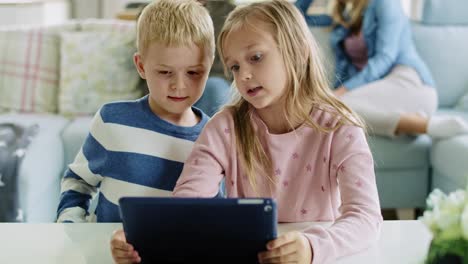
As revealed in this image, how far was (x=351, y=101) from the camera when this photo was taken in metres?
3.05

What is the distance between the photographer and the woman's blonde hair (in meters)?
3.14

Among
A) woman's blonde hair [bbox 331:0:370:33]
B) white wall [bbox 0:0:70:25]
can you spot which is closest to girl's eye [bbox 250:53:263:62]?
woman's blonde hair [bbox 331:0:370:33]

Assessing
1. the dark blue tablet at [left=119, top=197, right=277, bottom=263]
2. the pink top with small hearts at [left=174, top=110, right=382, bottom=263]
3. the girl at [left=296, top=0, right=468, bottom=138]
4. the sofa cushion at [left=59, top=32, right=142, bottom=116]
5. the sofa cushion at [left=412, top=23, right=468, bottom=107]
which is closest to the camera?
the dark blue tablet at [left=119, top=197, right=277, bottom=263]

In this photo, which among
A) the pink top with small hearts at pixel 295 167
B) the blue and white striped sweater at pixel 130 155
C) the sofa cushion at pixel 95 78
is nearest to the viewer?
the pink top with small hearts at pixel 295 167

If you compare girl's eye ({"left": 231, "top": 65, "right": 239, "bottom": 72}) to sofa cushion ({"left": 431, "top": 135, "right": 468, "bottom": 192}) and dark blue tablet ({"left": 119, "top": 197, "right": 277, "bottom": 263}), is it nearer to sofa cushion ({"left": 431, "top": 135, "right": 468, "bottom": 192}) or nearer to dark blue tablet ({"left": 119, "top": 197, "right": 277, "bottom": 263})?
dark blue tablet ({"left": 119, "top": 197, "right": 277, "bottom": 263})

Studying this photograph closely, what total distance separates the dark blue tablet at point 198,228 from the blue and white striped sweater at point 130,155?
0.38 meters

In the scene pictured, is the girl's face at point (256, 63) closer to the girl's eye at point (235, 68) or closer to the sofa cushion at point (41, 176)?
the girl's eye at point (235, 68)

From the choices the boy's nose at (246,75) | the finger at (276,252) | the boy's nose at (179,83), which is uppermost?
the boy's nose at (246,75)

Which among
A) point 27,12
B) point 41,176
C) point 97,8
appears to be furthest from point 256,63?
point 97,8

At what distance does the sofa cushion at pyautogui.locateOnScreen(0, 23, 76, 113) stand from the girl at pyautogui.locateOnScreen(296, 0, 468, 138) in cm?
136

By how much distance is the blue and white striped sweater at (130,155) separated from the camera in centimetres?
132

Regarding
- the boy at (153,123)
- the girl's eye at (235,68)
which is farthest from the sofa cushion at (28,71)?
the girl's eye at (235,68)

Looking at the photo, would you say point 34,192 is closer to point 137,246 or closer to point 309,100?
point 309,100

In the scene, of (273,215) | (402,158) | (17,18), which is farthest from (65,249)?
(17,18)
